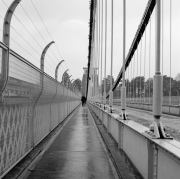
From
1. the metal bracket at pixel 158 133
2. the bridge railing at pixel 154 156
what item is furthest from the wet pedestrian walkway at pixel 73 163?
the metal bracket at pixel 158 133

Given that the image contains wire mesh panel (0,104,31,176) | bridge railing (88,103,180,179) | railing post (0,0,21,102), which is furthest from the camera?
wire mesh panel (0,104,31,176)

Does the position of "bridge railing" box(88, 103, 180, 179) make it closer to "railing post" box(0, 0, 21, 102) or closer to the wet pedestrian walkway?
the wet pedestrian walkway

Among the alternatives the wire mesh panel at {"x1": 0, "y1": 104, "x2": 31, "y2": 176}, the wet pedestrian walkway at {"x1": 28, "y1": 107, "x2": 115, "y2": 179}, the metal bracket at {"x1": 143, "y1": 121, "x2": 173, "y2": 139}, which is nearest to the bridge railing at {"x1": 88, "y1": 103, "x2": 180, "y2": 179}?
the metal bracket at {"x1": 143, "y1": 121, "x2": 173, "y2": 139}

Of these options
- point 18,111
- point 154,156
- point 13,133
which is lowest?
point 154,156

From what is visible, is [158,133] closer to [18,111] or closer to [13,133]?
[13,133]

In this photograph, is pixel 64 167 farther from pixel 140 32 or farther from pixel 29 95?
pixel 140 32

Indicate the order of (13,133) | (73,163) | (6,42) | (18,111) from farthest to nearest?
(73,163) < (18,111) < (13,133) < (6,42)

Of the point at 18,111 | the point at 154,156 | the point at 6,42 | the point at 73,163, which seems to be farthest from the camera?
the point at 73,163

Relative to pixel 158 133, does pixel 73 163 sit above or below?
below

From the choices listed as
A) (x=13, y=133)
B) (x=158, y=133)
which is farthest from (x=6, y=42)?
(x=158, y=133)

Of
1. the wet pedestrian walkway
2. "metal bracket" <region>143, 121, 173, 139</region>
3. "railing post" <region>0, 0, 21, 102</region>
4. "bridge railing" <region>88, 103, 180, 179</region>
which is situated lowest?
the wet pedestrian walkway

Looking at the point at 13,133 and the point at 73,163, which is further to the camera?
the point at 73,163

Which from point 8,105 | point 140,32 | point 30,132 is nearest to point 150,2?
point 140,32

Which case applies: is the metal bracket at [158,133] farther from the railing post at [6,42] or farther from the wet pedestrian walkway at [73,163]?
the railing post at [6,42]
